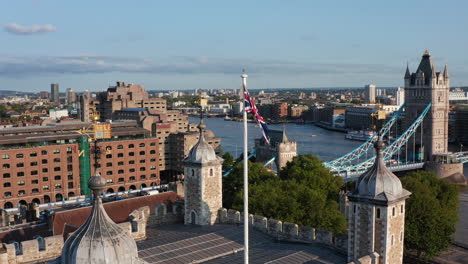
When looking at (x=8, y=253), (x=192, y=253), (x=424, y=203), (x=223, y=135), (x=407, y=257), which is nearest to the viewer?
(x=8, y=253)

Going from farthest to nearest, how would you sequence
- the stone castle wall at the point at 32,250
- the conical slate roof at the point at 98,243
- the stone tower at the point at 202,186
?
the stone tower at the point at 202,186 < the stone castle wall at the point at 32,250 < the conical slate roof at the point at 98,243

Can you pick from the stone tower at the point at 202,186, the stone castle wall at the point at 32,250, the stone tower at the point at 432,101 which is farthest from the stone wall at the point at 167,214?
the stone tower at the point at 432,101

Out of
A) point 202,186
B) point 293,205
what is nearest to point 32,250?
point 202,186

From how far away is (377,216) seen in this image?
53.1ft

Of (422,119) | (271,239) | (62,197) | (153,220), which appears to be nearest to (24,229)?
(153,220)

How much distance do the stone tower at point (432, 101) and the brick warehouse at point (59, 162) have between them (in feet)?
150

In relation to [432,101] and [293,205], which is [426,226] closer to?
[293,205]

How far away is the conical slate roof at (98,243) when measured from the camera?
11586 mm

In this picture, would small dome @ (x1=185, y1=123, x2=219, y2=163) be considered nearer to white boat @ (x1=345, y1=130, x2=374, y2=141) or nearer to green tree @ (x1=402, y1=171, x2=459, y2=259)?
green tree @ (x1=402, y1=171, x2=459, y2=259)

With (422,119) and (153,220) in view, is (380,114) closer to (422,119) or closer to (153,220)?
(153,220)

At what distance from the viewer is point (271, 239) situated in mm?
20359

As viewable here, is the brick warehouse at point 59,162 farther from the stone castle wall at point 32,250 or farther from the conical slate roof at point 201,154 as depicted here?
the stone castle wall at point 32,250

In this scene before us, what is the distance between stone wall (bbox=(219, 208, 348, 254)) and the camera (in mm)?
18656

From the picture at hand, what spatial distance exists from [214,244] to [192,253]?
1.14 m
